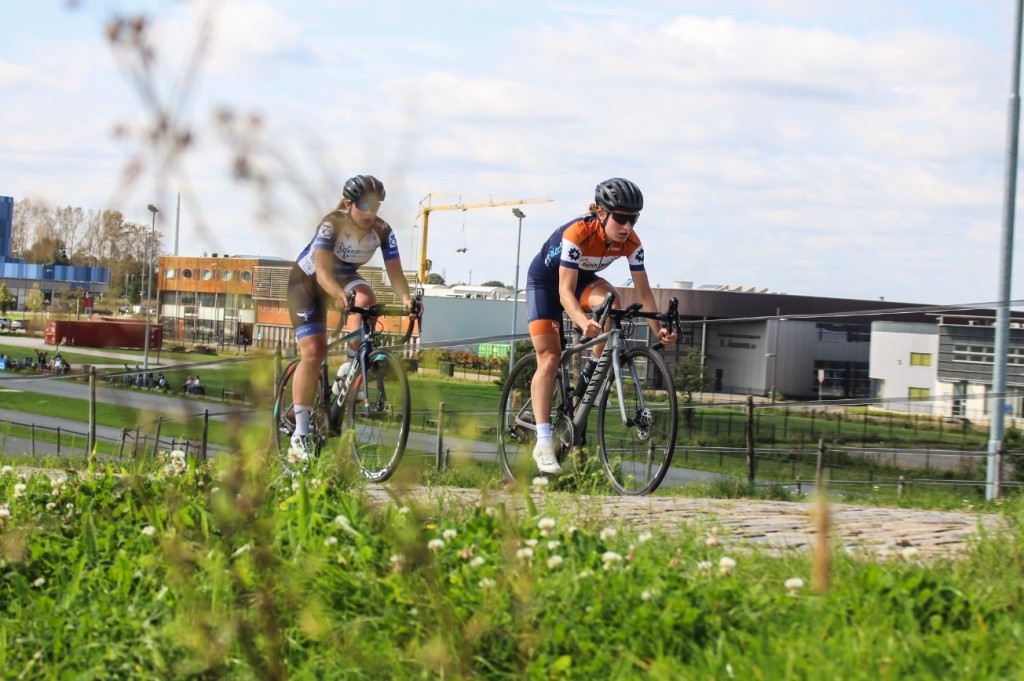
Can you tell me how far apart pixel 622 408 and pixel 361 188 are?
13.0 feet

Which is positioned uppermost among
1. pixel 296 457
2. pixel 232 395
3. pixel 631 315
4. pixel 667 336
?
pixel 631 315

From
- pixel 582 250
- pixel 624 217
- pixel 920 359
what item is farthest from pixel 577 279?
pixel 920 359

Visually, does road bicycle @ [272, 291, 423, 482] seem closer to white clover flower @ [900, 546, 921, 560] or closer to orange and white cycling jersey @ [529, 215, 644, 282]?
orange and white cycling jersey @ [529, 215, 644, 282]

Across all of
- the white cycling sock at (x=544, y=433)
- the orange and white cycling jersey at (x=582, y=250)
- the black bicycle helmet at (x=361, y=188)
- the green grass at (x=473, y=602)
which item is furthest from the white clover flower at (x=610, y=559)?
the white cycling sock at (x=544, y=433)

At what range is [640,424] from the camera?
253 inches

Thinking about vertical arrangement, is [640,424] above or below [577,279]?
below

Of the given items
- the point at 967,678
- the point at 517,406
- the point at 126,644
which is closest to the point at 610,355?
the point at 517,406

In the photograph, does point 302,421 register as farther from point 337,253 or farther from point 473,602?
point 337,253

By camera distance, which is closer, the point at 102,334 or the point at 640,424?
the point at 102,334

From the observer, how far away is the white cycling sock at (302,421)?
657 centimetres

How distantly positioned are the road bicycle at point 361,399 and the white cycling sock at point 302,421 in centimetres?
5

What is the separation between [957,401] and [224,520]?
854 cm

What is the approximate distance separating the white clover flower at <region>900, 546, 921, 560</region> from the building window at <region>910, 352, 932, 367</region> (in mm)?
5335

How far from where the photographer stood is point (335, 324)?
399 centimetres
